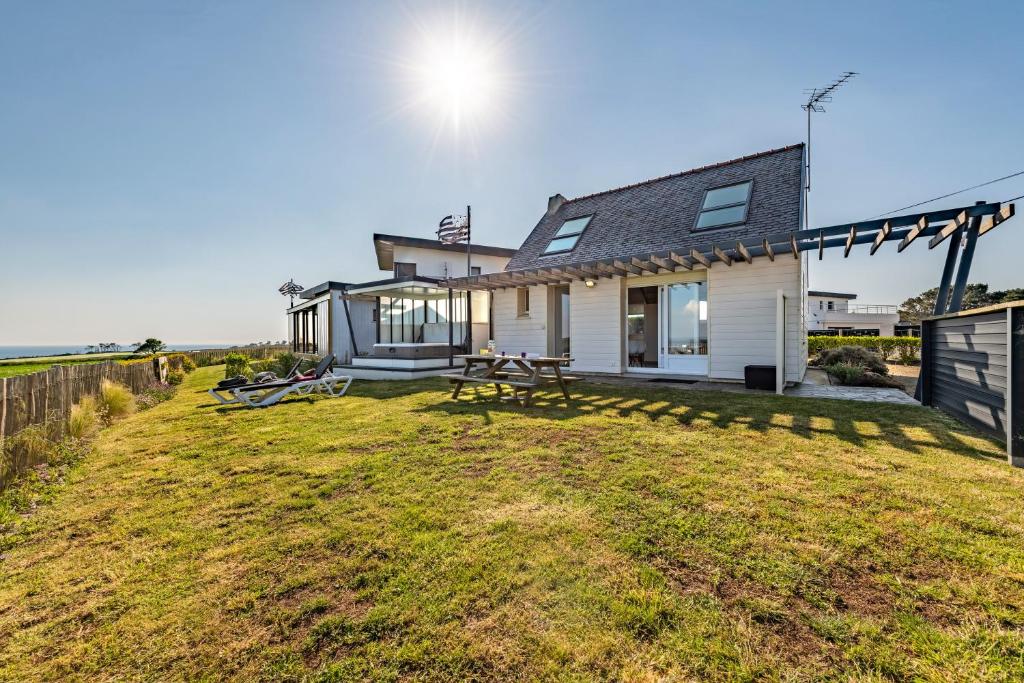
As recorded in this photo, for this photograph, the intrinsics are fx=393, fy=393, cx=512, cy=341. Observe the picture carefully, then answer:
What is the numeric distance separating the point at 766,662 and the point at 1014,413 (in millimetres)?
4500

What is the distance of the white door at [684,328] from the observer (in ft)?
33.2

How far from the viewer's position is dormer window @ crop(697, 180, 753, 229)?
32.8ft

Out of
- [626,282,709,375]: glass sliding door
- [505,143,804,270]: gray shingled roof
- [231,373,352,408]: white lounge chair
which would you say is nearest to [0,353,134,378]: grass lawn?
[231,373,352,408]: white lounge chair

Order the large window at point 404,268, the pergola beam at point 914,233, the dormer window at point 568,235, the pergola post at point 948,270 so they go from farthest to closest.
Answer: the large window at point 404,268, the dormer window at point 568,235, the pergola post at point 948,270, the pergola beam at point 914,233

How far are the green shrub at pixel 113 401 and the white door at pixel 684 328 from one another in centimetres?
1224

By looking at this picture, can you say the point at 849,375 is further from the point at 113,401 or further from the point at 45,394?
the point at 113,401

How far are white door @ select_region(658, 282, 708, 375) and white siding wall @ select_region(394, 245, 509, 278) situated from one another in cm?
1252

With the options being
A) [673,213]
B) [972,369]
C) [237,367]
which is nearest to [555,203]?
[673,213]

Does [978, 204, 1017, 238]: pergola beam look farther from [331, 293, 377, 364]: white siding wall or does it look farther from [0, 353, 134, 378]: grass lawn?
[0, 353, 134, 378]: grass lawn

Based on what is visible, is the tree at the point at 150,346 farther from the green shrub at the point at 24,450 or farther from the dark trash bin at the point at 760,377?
the dark trash bin at the point at 760,377

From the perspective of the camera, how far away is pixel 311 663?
1.72 meters

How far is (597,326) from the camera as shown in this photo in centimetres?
1140

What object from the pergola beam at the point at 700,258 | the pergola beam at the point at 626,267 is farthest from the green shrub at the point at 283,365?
the pergola beam at the point at 700,258

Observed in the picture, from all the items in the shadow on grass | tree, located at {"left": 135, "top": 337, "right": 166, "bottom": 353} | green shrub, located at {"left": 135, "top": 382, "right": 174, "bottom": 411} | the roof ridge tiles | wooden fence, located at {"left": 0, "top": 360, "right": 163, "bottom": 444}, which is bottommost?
green shrub, located at {"left": 135, "top": 382, "right": 174, "bottom": 411}
